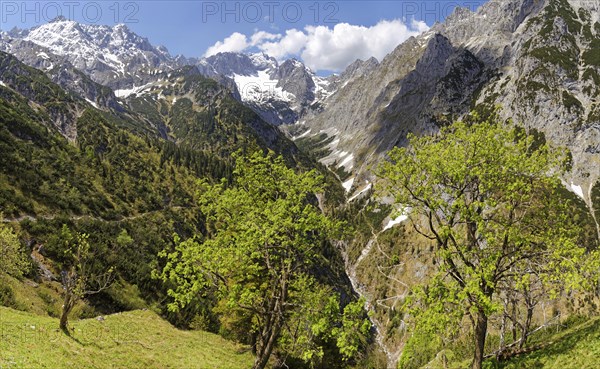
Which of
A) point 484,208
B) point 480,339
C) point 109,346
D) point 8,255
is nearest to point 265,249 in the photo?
point 484,208

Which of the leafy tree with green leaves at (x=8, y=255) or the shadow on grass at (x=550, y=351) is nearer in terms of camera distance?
the shadow on grass at (x=550, y=351)

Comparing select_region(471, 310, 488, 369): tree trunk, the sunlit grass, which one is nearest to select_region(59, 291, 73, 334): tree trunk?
the sunlit grass

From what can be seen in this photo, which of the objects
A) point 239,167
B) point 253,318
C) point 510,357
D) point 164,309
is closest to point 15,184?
point 164,309

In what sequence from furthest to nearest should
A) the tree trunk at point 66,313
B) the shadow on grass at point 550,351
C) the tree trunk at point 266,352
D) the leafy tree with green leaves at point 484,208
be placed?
1. the tree trunk at point 66,313
2. the tree trunk at point 266,352
3. the shadow on grass at point 550,351
4. the leafy tree with green leaves at point 484,208

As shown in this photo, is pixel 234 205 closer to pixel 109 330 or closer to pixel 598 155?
pixel 109 330

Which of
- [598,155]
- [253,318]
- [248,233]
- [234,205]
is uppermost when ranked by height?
[598,155]

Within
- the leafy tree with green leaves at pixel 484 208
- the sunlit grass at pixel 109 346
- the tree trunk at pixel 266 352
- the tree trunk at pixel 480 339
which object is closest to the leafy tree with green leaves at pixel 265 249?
the tree trunk at pixel 266 352

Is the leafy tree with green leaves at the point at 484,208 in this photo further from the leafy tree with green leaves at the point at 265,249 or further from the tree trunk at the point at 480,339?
the leafy tree with green leaves at the point at 265,249

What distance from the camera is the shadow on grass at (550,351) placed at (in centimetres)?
1785

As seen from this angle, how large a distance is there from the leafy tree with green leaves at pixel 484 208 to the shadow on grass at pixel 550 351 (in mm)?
2577

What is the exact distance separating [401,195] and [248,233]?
341 inches

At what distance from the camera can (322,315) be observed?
60.0ft

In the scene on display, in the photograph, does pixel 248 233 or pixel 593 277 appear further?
pixel 248 233

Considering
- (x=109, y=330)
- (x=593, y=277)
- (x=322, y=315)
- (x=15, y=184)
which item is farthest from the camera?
(x=15, y=184)
